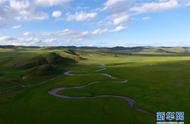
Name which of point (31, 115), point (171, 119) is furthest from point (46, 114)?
point (171, 119)

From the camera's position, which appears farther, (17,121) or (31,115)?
(31,115)

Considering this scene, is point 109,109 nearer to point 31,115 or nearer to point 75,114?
point 75,114

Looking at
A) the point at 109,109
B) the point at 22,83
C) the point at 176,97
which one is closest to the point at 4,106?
the point at 109,109

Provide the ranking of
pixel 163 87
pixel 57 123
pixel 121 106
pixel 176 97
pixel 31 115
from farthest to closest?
1. pixel 163 87
2. pixel 176 97
3. pixel 121 106
4. pixel 31 115
5. pixel 57 123

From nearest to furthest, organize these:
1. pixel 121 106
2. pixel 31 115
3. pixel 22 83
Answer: pixel 31 115 → pixel 121 106 → pixel 22 83

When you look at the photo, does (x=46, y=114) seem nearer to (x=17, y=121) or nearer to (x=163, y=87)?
(x=17, y=121)

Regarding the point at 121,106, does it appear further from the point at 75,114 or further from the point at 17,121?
the point at 17,121

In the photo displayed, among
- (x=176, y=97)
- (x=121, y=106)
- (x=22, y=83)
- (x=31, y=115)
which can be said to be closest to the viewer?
(x=31, y=115)

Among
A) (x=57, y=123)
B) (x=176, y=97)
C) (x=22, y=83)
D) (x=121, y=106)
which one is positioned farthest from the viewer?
(x=22, y=83)

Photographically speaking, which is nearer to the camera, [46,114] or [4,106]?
[46,114]
